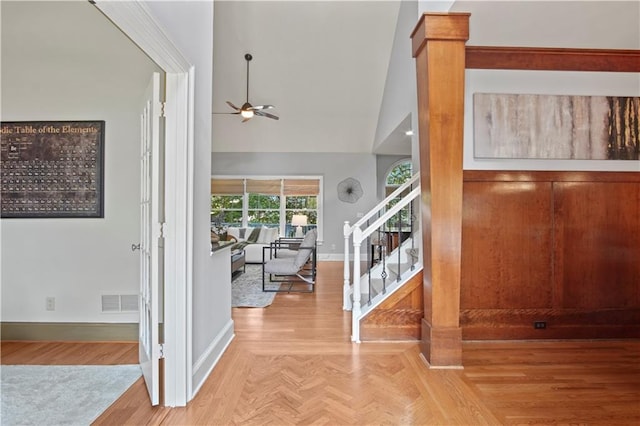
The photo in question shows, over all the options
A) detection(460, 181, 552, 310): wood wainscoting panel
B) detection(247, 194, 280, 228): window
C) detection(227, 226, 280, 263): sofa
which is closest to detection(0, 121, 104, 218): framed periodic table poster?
detection(460, 181, 552, 310): wood wainscoting panel

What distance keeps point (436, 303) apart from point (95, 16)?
146 inches

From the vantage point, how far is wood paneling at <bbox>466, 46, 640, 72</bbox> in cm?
279

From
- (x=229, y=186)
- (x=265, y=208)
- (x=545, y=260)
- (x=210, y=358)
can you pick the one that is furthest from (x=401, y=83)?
(x=229, y=186)

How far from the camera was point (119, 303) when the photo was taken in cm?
284

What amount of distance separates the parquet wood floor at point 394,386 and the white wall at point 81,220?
17.6 inches

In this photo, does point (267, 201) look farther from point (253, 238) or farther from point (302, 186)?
point (253, 238)

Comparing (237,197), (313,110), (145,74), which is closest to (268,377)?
(145,74)

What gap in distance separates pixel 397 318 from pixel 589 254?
6.19ft

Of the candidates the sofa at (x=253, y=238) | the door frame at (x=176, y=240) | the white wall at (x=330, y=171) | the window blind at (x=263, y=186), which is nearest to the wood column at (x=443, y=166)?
the door frame at (x=176, y=240)

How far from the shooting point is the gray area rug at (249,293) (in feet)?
13.3

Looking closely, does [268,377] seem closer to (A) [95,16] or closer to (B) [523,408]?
(B) [523,408]

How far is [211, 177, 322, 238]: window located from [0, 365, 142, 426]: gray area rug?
5734 mm

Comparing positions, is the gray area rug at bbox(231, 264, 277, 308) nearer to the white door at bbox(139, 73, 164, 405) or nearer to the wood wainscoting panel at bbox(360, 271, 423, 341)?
the wood wainscoting panel at bbox(360, 271, 423, 341)

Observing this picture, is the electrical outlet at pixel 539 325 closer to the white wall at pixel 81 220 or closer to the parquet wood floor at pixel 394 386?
the parquet wood floor at pixel 394 386
